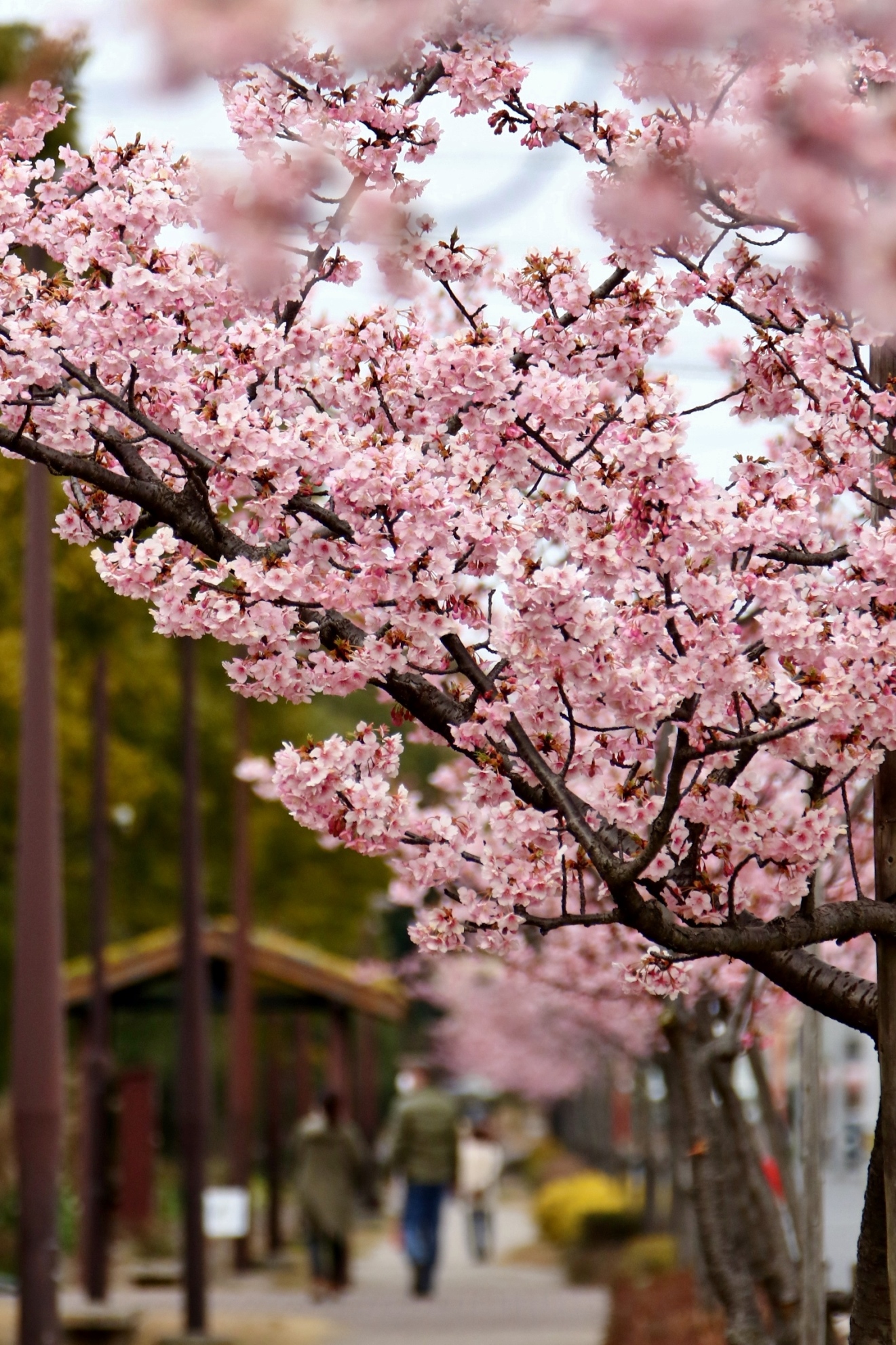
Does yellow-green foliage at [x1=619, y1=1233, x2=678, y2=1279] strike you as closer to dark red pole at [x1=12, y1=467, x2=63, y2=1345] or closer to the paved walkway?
the paved walkway

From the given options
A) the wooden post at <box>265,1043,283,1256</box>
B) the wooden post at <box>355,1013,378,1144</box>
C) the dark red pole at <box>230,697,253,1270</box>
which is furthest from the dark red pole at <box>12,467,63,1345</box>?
the wooden post at <box>355,1013,378,1144</box>

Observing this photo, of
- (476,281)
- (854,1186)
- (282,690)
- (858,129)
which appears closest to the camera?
(858,129)

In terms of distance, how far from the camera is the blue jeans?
18.4 m

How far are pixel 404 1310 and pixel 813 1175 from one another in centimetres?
1165

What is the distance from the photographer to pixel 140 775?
2591cm

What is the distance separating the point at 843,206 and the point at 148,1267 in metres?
22.4

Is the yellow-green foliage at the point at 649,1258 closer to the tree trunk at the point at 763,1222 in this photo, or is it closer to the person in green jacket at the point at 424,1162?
the person in green jacket at the point at 424,1162

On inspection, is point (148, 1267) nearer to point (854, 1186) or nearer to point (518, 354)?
point (854, 1186)

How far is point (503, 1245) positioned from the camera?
98.4 feet

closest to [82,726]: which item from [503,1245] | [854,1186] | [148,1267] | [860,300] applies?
[148,1267]

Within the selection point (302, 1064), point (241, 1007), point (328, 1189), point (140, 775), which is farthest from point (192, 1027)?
point (302, 1064)

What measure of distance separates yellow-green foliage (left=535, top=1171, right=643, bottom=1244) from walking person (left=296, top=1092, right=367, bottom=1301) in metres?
2.83

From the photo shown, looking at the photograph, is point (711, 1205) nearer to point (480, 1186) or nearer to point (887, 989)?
point (887, 989)

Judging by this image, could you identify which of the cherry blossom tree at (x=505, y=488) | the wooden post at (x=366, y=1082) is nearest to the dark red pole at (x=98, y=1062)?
the cherry blossom tree at (x=505, y=488)
